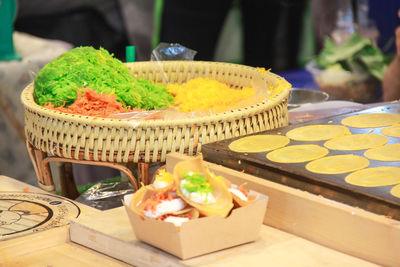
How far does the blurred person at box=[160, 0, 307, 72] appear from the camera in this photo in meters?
3.65

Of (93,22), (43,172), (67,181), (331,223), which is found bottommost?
(67,181)

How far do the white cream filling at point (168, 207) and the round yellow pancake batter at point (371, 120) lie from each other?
0.57m

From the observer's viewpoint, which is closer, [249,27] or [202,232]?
[202,232]

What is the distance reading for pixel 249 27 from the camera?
3.81 meters

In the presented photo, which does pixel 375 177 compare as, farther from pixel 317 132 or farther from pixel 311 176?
pixel 317 132

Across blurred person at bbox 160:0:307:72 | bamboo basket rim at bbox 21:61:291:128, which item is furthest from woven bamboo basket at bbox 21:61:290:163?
blurred person at bbox 160:0:307:72

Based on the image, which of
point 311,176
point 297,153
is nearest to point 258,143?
point 297,153

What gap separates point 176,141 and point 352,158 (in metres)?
0.40

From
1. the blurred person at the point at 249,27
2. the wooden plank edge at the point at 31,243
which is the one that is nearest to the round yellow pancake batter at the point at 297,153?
the wooden plank edge at the point at 31,243

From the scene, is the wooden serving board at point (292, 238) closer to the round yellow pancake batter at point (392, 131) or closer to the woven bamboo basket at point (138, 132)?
the woven bamboo basket at point (138, 132)

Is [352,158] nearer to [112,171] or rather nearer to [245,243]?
[245,243]

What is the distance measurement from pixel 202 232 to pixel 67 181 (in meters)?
0.95

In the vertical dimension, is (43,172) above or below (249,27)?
below

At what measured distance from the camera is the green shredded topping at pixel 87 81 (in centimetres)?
147
